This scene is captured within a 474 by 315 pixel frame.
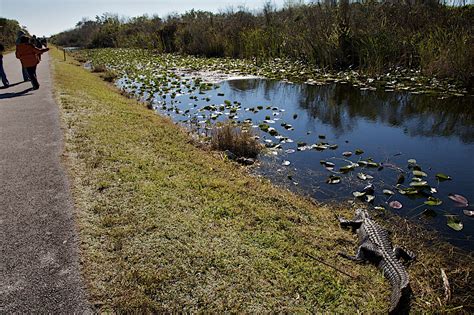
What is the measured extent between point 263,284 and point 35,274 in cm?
199

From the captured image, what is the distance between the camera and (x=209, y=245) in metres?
3.47

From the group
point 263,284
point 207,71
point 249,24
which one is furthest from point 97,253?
point 249,24

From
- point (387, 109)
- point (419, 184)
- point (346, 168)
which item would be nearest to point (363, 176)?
point (346, 168)

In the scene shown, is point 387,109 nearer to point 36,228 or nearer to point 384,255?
point 384,255

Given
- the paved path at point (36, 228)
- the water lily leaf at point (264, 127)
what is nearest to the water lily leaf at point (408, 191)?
the water lily leaf at point (264, 127)

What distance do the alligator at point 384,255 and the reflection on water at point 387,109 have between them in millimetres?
4048

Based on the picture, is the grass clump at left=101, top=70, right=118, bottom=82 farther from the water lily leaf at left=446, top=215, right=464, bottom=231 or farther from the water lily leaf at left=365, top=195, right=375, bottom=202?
the water lily leaf at left=446, top=215, right=464, bottom=231

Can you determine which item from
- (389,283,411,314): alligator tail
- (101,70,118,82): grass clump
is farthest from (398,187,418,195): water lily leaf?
(101,70,118,82): grass clump

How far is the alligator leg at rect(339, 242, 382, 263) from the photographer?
353 centimetres

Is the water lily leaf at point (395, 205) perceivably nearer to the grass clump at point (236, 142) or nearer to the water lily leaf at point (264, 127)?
the grass clump at point (236, 142)

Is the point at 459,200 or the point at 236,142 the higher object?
the point at 236,142

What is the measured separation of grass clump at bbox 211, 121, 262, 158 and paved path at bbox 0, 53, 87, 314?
288 cm

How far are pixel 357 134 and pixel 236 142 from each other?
2880mm

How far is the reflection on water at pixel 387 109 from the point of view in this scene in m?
7.96
